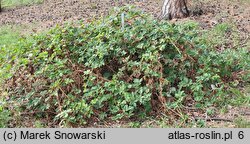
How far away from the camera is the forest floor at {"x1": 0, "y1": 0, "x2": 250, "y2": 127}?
13.1 feet

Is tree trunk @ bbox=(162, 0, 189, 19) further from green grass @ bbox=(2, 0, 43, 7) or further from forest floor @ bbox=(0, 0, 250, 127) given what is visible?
green grass @ bbox=(2, 0, 43, 7)

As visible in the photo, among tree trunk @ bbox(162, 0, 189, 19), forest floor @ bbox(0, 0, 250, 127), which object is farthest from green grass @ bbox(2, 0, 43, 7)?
tree trunk @ bbox(162, 0, 189, 19)

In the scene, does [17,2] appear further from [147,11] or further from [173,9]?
[173,9]

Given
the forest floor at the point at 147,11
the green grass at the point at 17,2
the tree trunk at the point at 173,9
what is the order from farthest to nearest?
the green grass at the point at 17,2 < the tree trunk at the point at 173,9 < the forest floor at the point at 147,11

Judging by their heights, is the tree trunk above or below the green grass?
above

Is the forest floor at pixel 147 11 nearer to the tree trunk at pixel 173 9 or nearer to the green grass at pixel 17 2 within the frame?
the tree trunk at pixel 173 9

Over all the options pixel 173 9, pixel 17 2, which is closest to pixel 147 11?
pixel 173 9

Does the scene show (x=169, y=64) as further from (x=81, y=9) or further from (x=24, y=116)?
(x=81, y=9)

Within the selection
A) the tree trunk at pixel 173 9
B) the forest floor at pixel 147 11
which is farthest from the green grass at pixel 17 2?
the tree trunk at pixel 173 9

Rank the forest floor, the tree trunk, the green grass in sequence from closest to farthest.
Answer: the forest floor
the tree trunk
the green grass

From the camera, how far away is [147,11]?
8188 mm

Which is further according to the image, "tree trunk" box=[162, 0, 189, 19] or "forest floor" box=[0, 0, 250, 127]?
"tree trunk" box=[162, 0, 189, 19]

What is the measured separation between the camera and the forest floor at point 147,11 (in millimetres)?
4004

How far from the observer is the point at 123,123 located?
4.03 m
